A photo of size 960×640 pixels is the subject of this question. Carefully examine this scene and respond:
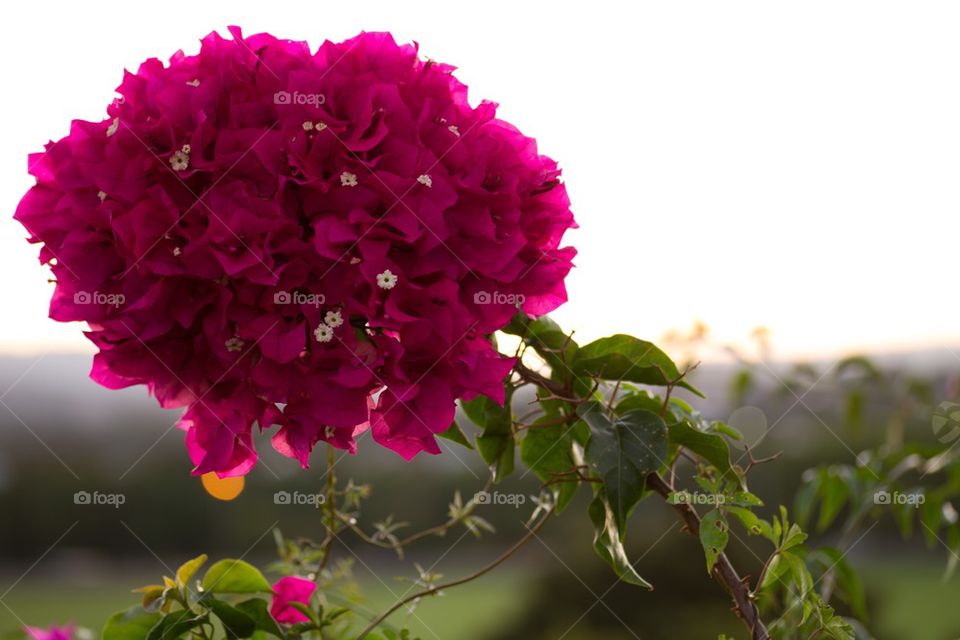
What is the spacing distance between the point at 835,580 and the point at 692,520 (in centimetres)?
42

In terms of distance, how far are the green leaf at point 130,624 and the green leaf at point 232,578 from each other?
38mm

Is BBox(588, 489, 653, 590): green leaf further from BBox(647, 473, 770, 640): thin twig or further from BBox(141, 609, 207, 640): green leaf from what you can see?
BBox(141, 609, 207, 640): green leaf

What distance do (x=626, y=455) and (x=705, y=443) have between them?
0.06 metres

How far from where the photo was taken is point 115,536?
342cm

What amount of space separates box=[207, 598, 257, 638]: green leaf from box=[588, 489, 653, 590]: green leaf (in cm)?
23

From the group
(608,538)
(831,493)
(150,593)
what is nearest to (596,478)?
(608,538)

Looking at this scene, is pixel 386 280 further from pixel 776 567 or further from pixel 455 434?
pixel 776 567

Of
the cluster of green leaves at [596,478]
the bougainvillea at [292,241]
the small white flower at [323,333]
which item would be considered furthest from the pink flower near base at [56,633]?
→ the small white flower at [323,333]

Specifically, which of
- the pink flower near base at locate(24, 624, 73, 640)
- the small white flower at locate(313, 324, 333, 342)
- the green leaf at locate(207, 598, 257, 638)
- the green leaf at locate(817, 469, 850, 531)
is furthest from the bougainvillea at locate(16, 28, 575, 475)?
the green leaf at locate(817, 469, 850, 531)

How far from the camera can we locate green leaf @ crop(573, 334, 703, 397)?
56 centimetres

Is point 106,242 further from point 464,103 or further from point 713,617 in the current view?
point 713,617

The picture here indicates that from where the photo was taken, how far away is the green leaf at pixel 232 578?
604 millimetres

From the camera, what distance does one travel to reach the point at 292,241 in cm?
47

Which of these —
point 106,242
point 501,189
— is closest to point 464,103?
point 501,189
